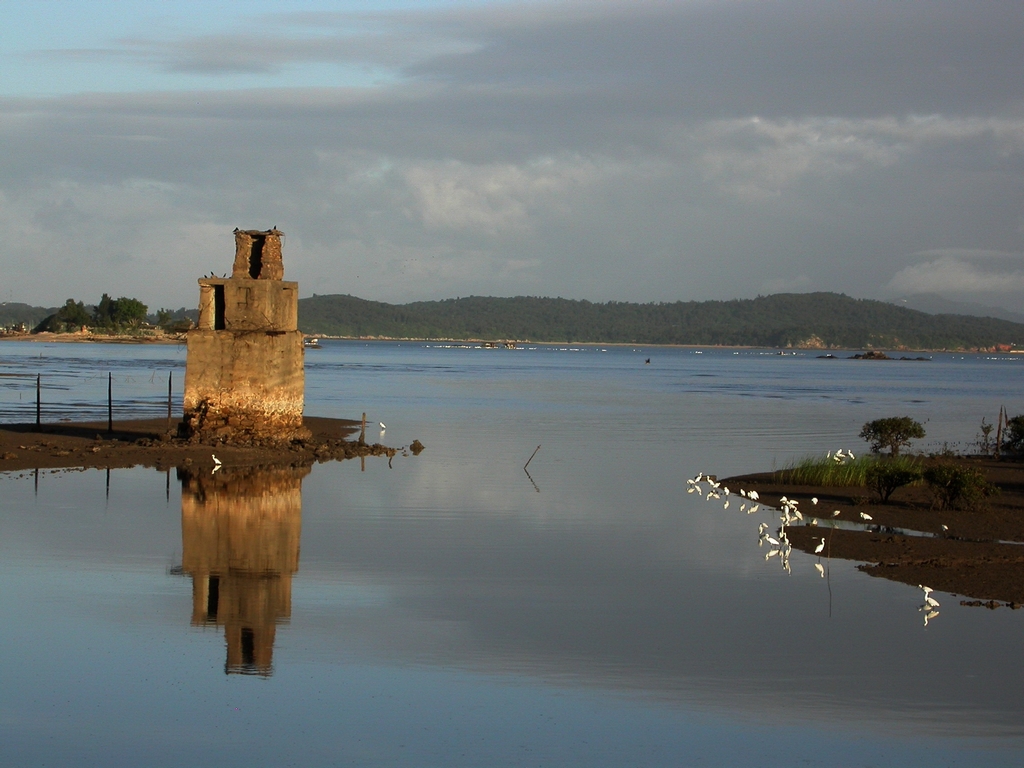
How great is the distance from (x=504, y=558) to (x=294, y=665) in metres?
5.40

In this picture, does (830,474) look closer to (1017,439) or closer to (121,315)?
(1017,439)

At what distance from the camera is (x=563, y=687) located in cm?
987

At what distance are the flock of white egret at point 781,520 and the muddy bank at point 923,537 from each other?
0.22 metres

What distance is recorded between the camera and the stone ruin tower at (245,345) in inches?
961

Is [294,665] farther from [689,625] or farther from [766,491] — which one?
[766,491]

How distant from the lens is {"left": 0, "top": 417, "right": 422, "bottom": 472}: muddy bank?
24.3 meters

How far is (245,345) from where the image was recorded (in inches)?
963

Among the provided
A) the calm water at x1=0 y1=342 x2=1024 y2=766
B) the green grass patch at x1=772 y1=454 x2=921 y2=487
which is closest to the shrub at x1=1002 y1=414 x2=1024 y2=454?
the green grass patch at x1=772 y1=454 x2=921 y2=487

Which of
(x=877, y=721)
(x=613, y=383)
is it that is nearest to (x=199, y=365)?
(x=877, y=721)

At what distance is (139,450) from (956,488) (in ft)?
52.4

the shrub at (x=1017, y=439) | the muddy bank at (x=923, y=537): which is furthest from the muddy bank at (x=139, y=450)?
the shrub at (x=1017, y=439)

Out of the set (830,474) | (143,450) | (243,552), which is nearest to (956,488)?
(830,474)

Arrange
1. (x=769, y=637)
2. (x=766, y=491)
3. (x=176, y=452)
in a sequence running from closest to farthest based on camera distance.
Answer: (x=769, y=637), (x=766, y=491), (x=176, y=452)

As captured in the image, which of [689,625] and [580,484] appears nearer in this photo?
[689,625]
